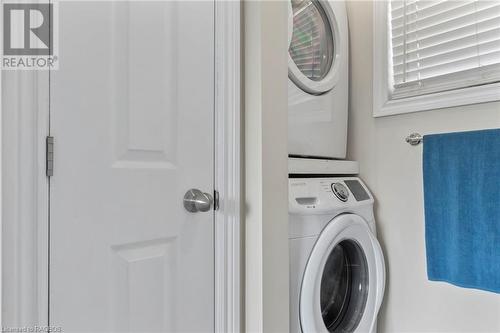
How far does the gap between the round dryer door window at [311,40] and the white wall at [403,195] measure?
20cm

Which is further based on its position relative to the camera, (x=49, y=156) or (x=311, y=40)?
(x=311, y=40)

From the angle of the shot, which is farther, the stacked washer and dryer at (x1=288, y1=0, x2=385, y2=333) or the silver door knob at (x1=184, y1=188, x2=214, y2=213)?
the stacked washer and dryer at (x1=288, y1=0, x2=385, y2=333)

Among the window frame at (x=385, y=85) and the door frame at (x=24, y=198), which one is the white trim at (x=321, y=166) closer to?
the window frame at (x=385, y=85)

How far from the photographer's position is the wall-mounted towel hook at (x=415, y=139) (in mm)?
1386

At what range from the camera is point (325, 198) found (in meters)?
1.26

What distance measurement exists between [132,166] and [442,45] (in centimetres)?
129

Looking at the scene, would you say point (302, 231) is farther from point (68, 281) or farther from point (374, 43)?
point (374, 43)

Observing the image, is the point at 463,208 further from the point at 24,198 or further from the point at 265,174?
the point at 24,198

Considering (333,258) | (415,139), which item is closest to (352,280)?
(333,258)

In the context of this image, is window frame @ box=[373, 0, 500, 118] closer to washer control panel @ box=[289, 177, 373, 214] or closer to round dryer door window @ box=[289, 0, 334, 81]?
round dryer door window @ box=[289, 0, 334, 81]

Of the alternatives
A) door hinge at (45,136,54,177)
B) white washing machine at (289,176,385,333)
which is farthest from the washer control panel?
door hinge at (45,136,54,177)

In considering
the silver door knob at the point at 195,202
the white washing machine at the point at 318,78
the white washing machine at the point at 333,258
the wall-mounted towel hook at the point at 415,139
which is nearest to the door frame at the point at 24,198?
the silver door knob at the point at 195,202

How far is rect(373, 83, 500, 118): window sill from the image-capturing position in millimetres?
1216

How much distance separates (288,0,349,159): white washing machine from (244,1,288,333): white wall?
0.85 feet
